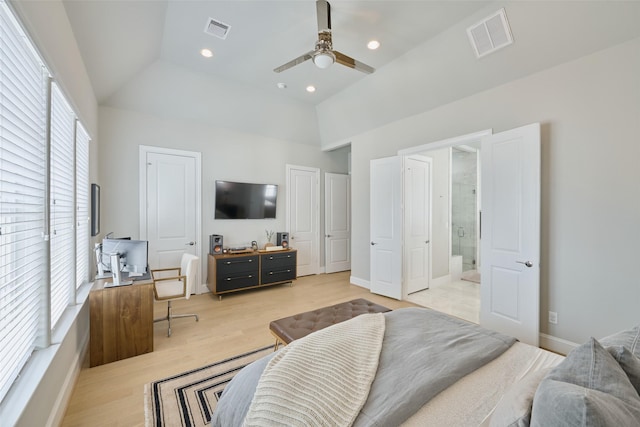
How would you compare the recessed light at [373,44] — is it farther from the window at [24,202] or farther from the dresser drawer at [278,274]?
the dresser drawer at [278,274]

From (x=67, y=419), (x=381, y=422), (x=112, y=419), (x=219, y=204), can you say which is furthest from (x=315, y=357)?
(x=219, y=204)

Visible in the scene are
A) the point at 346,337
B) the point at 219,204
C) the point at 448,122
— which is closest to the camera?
the point at 346,337

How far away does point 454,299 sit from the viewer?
165 inches

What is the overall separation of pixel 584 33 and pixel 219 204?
15.9 ft

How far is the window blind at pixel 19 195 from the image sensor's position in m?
1.21

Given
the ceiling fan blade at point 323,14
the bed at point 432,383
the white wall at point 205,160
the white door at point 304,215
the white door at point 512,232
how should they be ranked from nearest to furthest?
the bed at point 432,383 → the ceiling fan blade at point 323,14 → the white door at point 512,232 → the white wall at point 205,160 → the white door at point 304,215

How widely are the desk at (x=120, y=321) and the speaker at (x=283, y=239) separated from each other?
2614 millimetres

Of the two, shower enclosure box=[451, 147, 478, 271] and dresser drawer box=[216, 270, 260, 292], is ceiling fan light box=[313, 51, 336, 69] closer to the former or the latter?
dresser drawer box=[216, 270, 260, 292]

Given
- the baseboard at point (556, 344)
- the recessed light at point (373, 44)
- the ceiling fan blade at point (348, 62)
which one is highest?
the recessed light at point (373, 44)

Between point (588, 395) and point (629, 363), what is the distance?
0.41 metres

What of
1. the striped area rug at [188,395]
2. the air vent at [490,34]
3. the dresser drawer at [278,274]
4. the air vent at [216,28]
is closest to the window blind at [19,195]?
Answer: the striped area rug at [188,395]

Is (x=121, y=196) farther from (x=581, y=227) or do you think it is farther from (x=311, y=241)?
(x=581, y=227)

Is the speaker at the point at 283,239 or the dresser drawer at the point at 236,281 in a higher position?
the speaker at the point at 283,239

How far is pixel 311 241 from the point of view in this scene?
5719 mm
